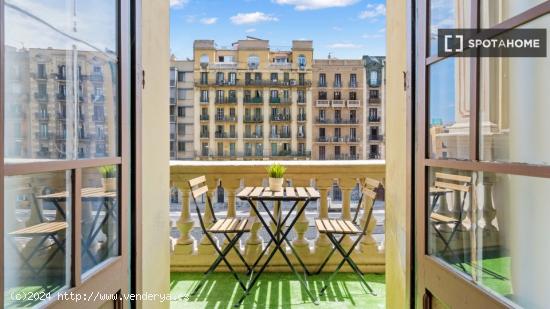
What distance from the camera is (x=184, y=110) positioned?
39.9 m

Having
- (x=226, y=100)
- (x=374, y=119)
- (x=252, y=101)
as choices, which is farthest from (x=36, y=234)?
(x=374, y=119)

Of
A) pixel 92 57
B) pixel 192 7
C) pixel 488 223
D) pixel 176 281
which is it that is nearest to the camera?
pixel 488 223

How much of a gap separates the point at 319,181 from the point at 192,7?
3922 centimetres

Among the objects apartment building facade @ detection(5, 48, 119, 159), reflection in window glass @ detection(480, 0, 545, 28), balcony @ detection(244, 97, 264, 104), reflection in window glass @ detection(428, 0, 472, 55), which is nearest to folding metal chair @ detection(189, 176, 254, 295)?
apartment building facade @ detection(5, 48, 119, 159)

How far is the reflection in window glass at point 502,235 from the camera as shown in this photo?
2.97 feet

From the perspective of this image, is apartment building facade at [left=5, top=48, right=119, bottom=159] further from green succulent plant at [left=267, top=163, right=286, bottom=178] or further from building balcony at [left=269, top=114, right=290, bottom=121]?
building balcony at [left=269, top=114, right=290, bottom=121]

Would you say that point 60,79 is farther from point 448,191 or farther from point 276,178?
point 276,178

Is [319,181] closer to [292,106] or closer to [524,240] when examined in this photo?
[524,240]

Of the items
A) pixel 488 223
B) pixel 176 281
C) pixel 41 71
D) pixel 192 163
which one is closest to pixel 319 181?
pixel 192 163

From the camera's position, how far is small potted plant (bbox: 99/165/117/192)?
1267 millimetres

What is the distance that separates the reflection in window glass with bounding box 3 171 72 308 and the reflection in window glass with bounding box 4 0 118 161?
79mm

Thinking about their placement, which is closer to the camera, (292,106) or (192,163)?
(192,163)

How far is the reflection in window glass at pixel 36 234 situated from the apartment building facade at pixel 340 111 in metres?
38.5

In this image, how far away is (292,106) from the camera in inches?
1515
